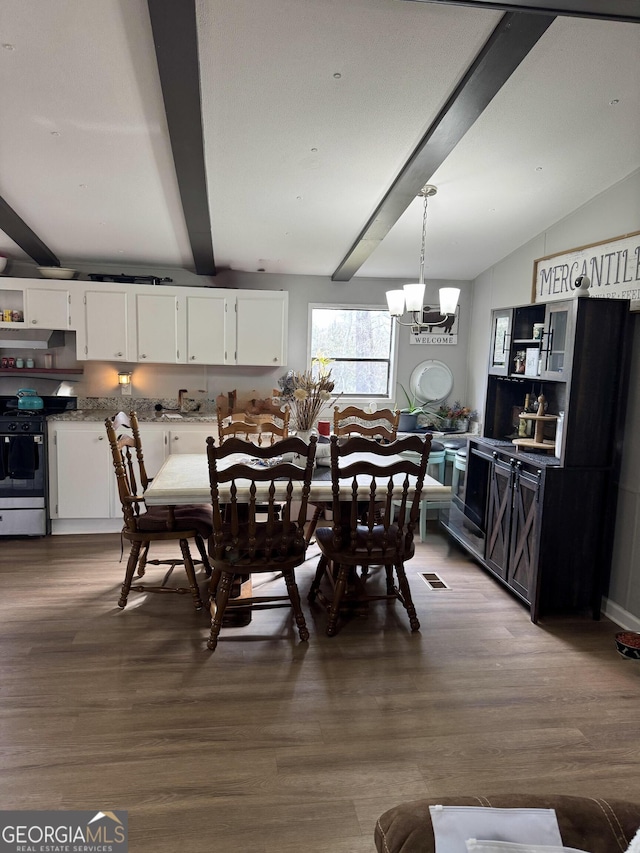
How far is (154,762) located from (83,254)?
4.29 m

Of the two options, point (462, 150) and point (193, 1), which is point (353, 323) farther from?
point (193, 1)

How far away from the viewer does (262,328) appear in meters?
5.19

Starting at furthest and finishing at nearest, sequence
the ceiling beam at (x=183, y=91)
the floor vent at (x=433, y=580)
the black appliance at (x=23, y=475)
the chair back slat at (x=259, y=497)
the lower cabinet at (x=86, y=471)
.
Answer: the lower cabinet at (x=86, y=471)
the black appliance at (x=23, y=475)
the floor vent at (x=433, y=580)
the chair back slat at (x=259, y=497)
the ceiling beam at (x=183, y=91)

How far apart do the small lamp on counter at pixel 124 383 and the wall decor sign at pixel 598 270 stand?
370cm

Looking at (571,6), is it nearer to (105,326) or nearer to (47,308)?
(105,326)

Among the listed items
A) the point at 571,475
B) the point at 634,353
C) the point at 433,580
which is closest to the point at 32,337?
the point at 433,580

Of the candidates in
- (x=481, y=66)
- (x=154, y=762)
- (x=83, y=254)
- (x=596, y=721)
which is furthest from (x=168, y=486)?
(x=83, y=254)

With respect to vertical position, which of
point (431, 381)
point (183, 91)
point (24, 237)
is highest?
point (183, 91)

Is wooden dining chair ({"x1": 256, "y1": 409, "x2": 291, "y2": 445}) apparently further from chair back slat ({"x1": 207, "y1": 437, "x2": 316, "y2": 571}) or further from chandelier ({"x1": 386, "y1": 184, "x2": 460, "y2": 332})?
chandelier ({"x1": 386, "y1": 184, "x2": 460, "y2": 332})

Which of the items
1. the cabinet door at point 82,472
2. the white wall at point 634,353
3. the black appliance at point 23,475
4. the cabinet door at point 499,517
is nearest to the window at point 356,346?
the white wall at point 634,353

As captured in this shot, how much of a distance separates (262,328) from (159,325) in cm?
93

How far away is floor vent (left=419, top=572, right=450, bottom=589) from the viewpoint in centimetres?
383

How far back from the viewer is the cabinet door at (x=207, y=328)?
5.07 metres

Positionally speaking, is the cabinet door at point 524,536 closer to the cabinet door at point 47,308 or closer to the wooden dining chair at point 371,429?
the wooden dining chair at point 371,429
